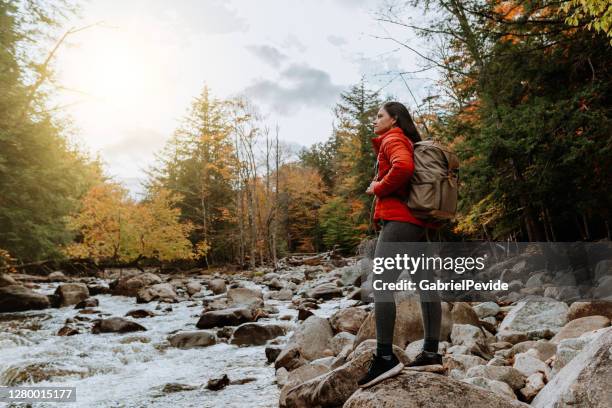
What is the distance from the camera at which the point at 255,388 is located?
587 cm

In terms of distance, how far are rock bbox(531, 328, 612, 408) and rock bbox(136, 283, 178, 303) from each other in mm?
12882

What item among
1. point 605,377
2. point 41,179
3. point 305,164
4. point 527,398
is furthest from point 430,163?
Answer: point 305,164

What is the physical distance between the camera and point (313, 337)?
22.9 ft

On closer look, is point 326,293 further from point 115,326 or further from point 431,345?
point 431,345

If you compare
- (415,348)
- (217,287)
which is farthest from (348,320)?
(217,287)

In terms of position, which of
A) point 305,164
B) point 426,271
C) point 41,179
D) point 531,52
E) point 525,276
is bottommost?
point 525,276

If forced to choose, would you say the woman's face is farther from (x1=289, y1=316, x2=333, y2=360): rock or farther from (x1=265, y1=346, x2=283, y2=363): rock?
(x1=265, y1=346, x2=283, y2=363): rock

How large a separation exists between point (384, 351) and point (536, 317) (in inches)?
180

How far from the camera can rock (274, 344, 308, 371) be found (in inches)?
252

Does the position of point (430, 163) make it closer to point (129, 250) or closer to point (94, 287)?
point (94, 287)

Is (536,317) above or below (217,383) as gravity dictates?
above

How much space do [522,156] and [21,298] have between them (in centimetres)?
1380

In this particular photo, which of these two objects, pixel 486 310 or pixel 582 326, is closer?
pixel 582 326

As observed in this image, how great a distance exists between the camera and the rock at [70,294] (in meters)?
13.4
